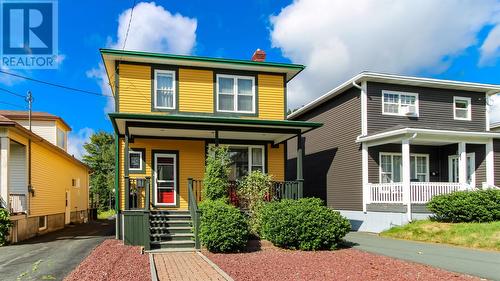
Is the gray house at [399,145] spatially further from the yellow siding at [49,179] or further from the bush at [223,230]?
the yellow siding at [49,179]

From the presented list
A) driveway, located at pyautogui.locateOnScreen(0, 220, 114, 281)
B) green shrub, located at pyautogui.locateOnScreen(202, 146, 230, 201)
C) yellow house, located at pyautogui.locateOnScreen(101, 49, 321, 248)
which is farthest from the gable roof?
driveway, located at pyautogui.locateOnScreen(0, 220, 114, 281)

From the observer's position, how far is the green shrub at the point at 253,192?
14.4 metres

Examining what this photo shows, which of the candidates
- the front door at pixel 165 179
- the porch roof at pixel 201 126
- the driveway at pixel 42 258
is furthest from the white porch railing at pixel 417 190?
the driveway at pixel 42 258

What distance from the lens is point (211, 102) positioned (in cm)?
1714

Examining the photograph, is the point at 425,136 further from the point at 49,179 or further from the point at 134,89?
the point at 49,179

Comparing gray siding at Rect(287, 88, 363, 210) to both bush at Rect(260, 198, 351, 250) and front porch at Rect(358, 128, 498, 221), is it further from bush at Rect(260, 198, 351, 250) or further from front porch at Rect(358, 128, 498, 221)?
bush at Rect(260, 198, 351, 250)

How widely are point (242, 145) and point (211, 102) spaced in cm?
223

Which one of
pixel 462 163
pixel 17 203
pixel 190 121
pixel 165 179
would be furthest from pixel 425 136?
pixel 17 203

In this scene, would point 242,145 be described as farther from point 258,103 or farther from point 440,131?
point 440,131

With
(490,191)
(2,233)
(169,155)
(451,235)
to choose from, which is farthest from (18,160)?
(490,191)

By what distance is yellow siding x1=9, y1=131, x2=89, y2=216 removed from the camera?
63.1ft

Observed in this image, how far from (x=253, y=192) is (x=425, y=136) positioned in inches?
319

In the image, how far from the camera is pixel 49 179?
22203 mm

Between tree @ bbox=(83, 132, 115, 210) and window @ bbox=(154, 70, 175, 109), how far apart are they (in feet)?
116
